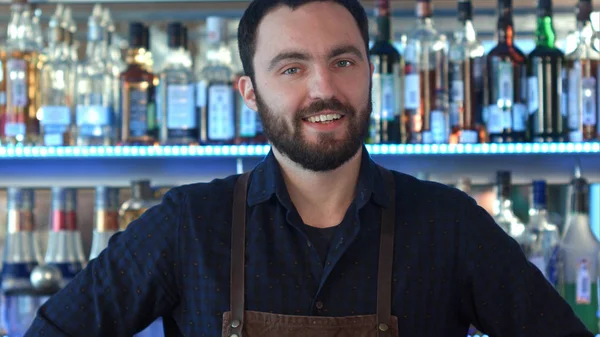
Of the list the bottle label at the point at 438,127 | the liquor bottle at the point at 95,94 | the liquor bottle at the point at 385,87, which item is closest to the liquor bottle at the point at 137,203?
the liquor bottle at the point at 95,94

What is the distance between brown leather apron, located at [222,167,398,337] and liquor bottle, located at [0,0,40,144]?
0.84m

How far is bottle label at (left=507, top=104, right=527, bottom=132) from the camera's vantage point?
79.1 inches

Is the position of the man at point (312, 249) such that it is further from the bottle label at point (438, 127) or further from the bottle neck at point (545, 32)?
the bottle neck at point (545, 32)

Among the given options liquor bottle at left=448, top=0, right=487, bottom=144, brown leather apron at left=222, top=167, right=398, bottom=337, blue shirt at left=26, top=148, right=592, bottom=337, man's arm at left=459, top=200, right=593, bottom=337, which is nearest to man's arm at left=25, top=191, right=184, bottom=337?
blue shirt at left=26, top=148, right=592, bottom=337

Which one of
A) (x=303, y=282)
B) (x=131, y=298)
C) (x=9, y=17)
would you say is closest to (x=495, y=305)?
(x=303, y=282)

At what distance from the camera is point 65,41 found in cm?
218

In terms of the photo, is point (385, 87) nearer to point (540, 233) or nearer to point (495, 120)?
point (495, 120)

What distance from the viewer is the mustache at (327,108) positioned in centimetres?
135

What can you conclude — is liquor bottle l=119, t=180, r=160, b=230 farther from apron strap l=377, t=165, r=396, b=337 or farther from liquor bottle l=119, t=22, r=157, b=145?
apron strap l=377, t=165, r=396, b=337

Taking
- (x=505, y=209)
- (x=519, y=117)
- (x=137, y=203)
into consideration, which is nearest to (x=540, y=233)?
(x=505, y=209)

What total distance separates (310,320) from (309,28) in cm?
44

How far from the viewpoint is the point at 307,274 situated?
141 cm

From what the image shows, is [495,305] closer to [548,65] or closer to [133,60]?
[548,65]

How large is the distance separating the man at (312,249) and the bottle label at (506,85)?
0.59m
